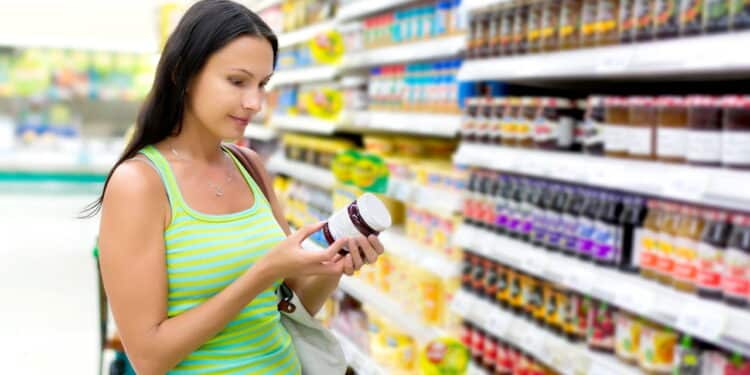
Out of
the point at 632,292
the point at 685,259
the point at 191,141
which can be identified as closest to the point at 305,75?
the point at 632,292

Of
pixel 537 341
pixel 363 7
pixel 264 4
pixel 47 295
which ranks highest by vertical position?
pixel 264 4

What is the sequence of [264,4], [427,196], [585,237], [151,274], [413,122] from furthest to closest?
[264,4] < [413,122] < [427,196] < [585,237] < [151,274]

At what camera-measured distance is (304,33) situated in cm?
536

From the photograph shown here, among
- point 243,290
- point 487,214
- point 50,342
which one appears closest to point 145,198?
point 243,290

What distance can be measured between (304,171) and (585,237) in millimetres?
2832

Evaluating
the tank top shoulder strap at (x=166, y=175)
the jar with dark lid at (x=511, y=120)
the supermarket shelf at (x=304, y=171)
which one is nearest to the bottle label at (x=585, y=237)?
the jar with dark lid at (x=511, y=120)

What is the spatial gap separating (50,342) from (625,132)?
359 centimetres

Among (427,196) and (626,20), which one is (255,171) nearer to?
(626,20)

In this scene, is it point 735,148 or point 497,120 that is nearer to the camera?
point 735,148

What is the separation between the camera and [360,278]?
417cm

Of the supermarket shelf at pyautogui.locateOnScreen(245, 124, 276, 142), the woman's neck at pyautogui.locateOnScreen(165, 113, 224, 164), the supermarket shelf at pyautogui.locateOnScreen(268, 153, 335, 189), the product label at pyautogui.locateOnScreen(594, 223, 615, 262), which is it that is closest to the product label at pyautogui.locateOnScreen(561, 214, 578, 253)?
the product label at pyautogui.locateOnScreen(594, 223, 615, 262)

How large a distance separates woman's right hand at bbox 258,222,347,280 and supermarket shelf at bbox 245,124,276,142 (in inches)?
192

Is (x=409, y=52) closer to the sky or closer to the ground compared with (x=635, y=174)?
closer to the sky

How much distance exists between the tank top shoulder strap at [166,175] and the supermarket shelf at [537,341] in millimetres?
1373
